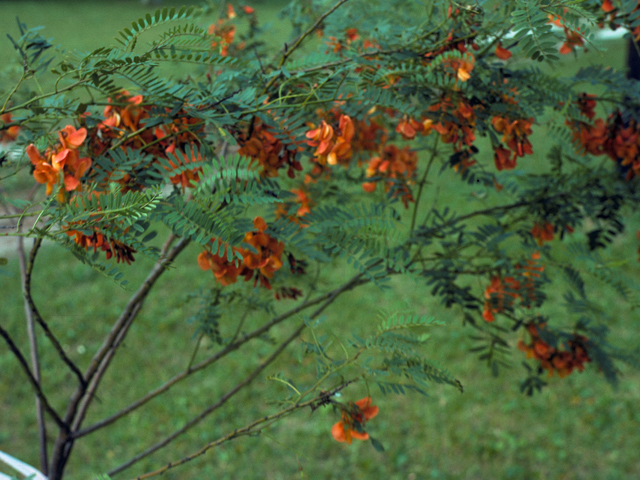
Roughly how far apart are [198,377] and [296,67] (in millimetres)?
2615

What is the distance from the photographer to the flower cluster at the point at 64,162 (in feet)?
2.60

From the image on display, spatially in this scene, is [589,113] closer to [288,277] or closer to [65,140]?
[288,277]

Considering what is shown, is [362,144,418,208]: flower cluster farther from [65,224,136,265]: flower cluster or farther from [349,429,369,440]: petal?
[65,224,136,265]: flower cluster

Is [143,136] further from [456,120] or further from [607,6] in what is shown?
[607,6]

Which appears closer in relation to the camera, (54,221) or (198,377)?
(54,221)

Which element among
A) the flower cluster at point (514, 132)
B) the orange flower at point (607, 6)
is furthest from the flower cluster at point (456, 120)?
the orange flower at point (607, 6)

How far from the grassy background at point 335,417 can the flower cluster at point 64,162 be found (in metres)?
1.62

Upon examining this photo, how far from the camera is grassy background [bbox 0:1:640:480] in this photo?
259cm

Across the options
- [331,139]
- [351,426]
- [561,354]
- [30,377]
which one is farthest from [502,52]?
[30,377]

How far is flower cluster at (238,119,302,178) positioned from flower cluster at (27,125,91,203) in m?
0.24

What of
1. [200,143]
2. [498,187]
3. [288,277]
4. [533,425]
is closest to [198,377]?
[533,425]

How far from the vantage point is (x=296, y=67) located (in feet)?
3.13

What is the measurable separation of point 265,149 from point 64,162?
12.0 inches

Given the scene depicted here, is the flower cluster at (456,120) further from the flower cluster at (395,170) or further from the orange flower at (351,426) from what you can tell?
the orange flower at (351,426)
